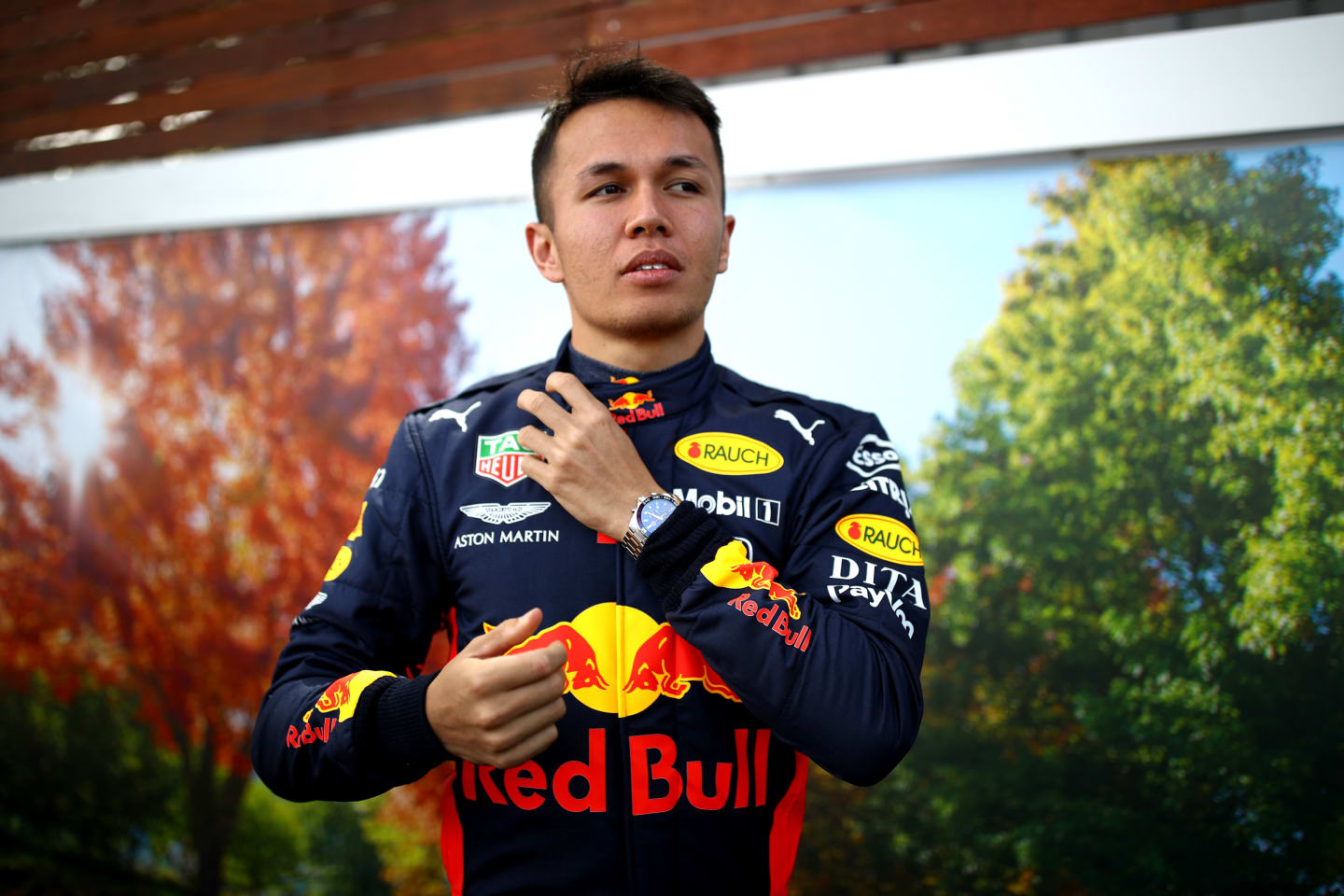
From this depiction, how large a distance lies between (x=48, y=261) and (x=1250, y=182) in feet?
13.1

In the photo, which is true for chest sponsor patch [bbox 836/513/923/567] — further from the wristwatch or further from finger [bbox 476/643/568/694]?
finger [bbox 476/643/568/694]

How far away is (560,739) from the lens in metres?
1.27

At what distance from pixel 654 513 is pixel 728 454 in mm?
234

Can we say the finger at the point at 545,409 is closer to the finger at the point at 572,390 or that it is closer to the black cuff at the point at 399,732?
the finger at the point at 572,390

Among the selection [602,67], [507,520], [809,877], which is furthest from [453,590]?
[809,877]

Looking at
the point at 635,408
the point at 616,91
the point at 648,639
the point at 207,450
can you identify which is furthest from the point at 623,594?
the point at 207,450

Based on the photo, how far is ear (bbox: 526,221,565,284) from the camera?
5.20 ft

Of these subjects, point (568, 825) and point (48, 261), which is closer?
point (568, 825)

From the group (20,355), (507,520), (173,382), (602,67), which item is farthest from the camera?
(20,355)

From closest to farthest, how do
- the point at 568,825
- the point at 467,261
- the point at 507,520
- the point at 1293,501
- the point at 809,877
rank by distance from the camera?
the point at 568,825
the point at 507,520
the point at 1293,501
the point at 809,877
the point at 467,261

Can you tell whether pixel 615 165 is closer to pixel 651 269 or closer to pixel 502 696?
pixel 651 269

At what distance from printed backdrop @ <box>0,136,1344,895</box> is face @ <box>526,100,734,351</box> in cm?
99

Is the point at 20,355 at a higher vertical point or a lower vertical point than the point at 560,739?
higher

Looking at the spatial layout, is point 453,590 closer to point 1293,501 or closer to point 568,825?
point 568,825
